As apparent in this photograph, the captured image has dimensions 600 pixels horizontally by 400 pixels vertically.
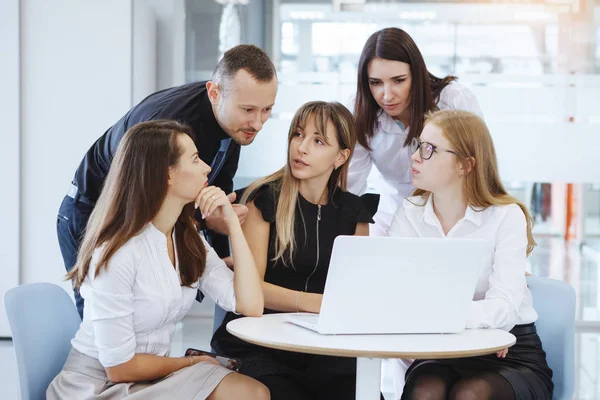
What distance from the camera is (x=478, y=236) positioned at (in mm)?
2340

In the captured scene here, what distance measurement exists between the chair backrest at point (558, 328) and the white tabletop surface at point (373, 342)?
1.46 ft

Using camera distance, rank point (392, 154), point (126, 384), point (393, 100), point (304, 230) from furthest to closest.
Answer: point (392, 154) < point (393, 100) < point (304, 230) < point (126, 384)

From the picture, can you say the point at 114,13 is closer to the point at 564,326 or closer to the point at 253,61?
the point at 253,61

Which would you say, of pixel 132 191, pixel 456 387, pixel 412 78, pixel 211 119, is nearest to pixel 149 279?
pixel 132 191

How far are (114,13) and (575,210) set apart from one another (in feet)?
9.73

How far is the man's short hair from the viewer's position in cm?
250

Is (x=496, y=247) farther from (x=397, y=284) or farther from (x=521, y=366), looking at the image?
(x=397, y=284)

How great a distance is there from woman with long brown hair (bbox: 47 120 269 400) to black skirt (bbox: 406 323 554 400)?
1.96 ft

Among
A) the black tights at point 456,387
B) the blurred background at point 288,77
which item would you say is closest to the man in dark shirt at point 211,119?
the black tights at point 456,387

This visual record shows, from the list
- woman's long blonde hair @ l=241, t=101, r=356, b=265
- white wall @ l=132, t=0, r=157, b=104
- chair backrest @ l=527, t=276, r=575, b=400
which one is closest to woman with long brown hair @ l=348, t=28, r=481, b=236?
woman's long blonde hair @ l=241, t=101, r=356, b=265

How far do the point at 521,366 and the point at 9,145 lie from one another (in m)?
3.36

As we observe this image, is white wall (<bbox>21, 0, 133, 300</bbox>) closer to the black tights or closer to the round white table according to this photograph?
the round white table

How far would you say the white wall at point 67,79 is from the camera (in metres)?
4.54

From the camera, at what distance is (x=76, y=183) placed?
2686 mm
